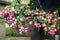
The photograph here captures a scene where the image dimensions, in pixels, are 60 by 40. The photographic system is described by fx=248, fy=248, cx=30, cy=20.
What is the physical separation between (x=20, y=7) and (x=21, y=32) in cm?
28

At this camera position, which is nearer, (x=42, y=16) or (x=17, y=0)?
(x=42, y=16)

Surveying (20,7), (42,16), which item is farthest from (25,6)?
(42,16)

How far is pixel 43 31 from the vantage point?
2230 millimetres

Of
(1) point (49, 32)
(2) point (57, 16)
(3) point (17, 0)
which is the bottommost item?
(1) point (49, 32)

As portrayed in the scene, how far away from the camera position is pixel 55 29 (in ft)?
7.43

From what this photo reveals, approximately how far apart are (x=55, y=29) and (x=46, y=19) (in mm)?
123

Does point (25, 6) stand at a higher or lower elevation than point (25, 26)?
higher

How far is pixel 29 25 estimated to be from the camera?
2.18 metres

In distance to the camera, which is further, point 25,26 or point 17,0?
point 17,0

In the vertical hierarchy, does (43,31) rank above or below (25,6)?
below

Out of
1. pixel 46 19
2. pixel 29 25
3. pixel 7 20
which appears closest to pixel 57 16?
pixel 46 19

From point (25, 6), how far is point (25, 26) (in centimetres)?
24

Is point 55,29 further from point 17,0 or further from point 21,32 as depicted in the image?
point 17,0

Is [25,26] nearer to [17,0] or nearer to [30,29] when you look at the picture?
[30,29]
